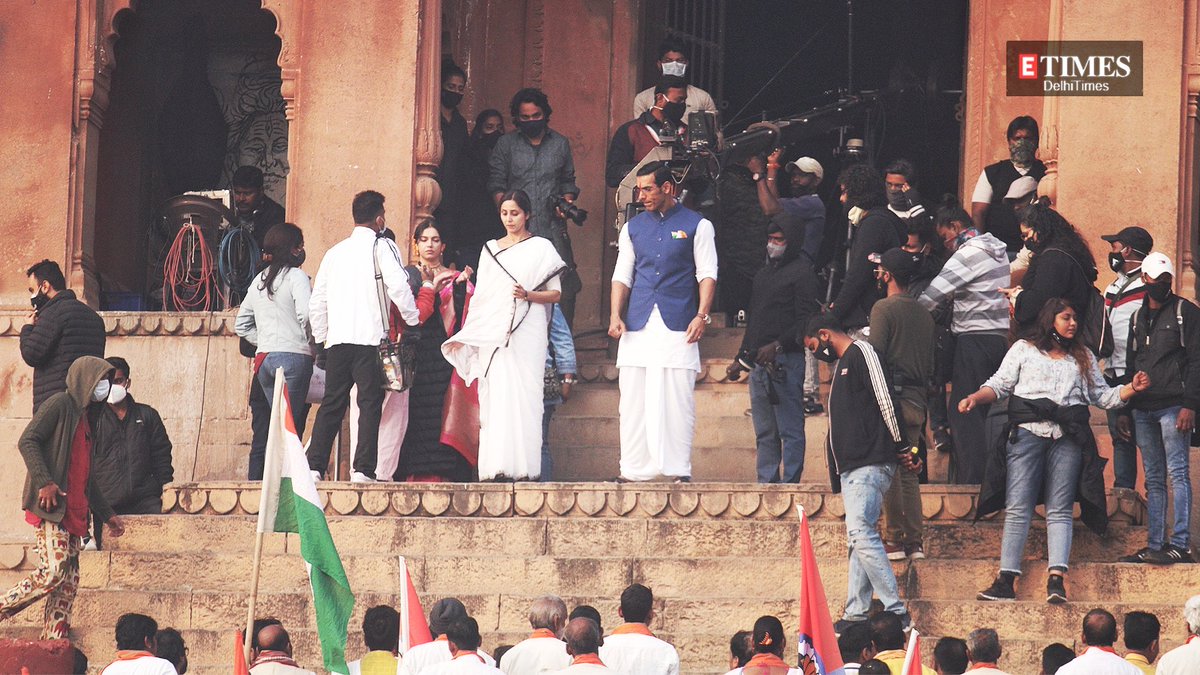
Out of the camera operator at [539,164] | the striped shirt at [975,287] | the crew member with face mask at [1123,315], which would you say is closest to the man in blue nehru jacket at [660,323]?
the striped shirt at [975,287]

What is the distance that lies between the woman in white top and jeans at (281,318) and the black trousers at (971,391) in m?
3.78

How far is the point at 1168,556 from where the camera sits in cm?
1146

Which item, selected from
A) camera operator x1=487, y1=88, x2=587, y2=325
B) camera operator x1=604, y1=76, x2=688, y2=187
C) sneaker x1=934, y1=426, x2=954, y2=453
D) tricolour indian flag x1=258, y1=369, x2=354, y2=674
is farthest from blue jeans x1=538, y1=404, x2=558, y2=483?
tricolour indian flag x1=258, y1=369, x2=354, y2=674

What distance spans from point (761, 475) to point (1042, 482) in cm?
195

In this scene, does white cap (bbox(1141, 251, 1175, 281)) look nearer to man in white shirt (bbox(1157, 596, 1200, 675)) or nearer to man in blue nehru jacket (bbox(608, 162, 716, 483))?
man in blue nehru jacket (bbox(608, 162, 716, 483))

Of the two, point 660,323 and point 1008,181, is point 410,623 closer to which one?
point 660,323

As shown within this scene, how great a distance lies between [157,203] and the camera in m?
17.8

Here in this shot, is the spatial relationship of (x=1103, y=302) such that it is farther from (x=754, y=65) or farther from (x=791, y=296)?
(x=754, y=65)

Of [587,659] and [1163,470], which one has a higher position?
[1163,470]

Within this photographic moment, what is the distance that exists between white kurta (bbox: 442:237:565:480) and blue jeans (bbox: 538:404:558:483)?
27cm

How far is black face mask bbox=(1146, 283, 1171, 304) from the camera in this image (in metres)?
12.0

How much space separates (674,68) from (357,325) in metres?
3.51

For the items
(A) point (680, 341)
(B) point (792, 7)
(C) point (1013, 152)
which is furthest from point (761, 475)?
(B) point (792, 7)

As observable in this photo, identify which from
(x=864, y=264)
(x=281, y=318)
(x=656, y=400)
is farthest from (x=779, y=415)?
(x=281, y=318)
